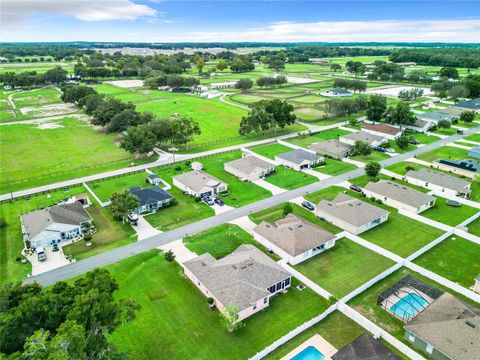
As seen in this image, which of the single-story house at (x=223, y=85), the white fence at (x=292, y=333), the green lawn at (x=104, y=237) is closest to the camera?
the white fence at (x=292, y=333)

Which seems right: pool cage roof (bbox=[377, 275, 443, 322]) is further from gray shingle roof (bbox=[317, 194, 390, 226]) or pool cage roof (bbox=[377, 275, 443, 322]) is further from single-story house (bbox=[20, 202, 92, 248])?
single-story house (bbox=[20, 202, 92, 248])

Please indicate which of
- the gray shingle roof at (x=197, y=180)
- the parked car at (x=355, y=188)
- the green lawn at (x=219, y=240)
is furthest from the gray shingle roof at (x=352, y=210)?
the gray shingle roof at (x=197, y=180)

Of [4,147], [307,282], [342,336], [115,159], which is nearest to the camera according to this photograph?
[342,336]

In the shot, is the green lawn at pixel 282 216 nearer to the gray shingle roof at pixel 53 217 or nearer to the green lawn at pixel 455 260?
the green lawn at pixel 455 260

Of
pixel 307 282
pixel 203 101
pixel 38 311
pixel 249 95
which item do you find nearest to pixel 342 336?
pixel 307 282

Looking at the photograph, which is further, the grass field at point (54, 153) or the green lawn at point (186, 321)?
the grass field at point (54, 153)

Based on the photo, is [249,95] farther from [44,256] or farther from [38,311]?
[38,311]

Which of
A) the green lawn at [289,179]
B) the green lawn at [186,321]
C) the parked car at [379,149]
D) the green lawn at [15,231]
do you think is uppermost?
the parked car at [379,149]
